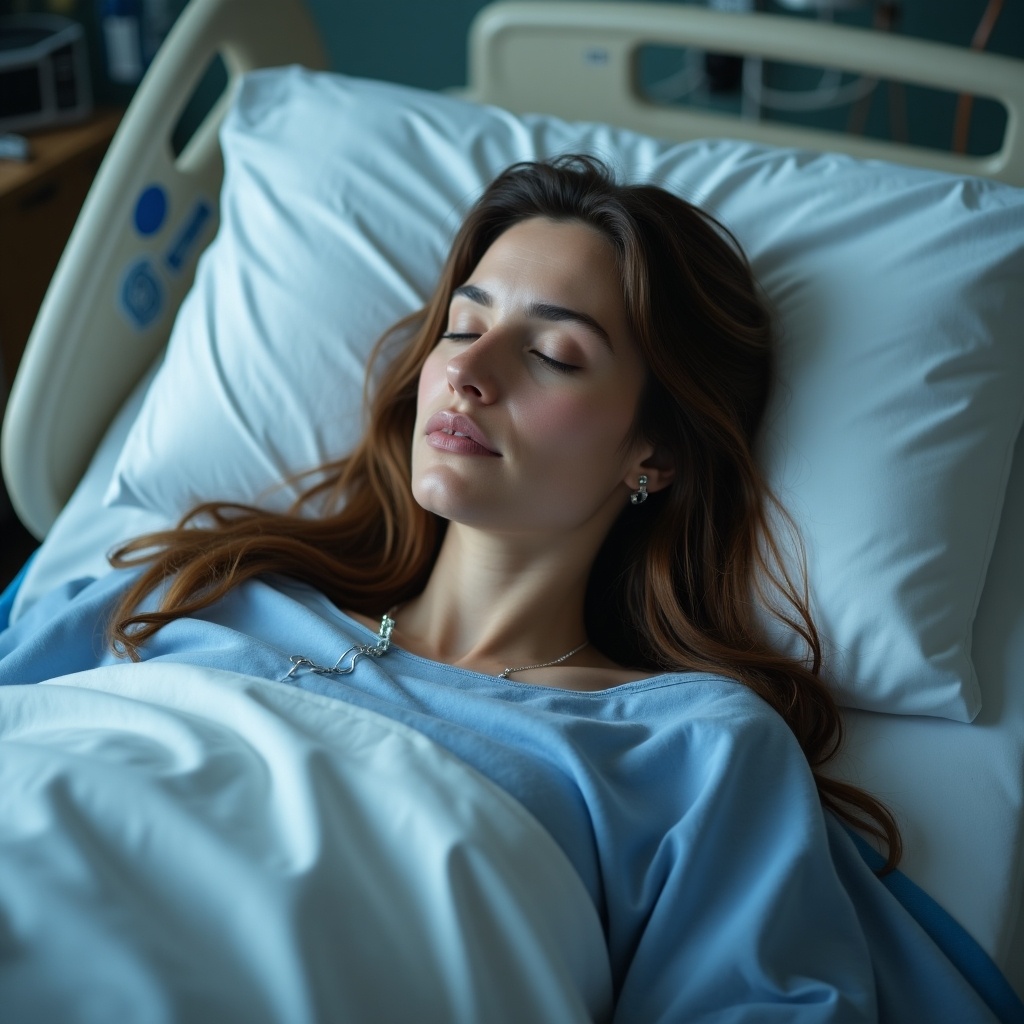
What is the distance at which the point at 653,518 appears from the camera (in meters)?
1.59

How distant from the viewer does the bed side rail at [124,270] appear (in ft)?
5.98

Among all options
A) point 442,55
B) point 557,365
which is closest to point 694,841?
point 557,365

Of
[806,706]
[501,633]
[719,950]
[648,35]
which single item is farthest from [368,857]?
[648,35]

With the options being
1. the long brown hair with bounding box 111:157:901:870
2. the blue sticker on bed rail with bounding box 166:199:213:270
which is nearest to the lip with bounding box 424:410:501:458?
the long brown hair with bounding box 111:157:901:870

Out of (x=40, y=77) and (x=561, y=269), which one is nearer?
(x=561, y=269)

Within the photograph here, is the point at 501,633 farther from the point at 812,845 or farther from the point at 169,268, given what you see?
the point at 169,268

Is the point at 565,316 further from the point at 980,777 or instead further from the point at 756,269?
the point at 980,777

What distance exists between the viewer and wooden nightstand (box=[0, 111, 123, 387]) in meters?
2.56

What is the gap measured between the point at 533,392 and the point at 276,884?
0.63 meters

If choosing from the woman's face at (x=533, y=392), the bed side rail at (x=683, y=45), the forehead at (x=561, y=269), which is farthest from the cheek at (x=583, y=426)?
the bed side rail at (x=683, y=45)

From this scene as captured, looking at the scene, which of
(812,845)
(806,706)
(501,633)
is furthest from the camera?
(501,633)

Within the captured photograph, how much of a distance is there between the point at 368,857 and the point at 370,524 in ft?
2.16

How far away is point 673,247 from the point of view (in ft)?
4.71

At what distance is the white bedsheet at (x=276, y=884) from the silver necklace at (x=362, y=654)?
0.15 meters
